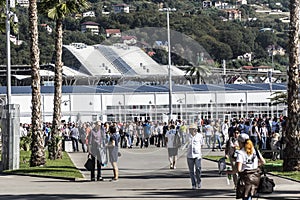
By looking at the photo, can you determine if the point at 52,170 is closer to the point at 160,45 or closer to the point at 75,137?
the point at 160,45

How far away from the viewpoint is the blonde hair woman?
1296 centimetres

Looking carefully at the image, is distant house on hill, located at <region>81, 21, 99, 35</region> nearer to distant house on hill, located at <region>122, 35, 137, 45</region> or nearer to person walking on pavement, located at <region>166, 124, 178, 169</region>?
distant house on hill, located at <region>122, 35, 137, 45</region>

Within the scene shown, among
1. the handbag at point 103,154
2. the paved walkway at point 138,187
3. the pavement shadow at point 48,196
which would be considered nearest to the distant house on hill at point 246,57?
the paved walkway at point 138,187

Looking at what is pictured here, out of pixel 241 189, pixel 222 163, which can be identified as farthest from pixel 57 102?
pixel 241 189

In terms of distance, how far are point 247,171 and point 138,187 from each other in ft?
22.8

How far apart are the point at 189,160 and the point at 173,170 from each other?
632 centimetres

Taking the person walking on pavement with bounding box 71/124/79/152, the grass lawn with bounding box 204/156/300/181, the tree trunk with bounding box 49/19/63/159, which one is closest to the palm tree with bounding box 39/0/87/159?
the tree trunk with bounding box 49/19/63/159

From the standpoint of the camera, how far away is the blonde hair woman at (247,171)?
13.0 meters

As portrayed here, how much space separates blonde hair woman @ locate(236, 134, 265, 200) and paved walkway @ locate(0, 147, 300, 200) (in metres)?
3.38

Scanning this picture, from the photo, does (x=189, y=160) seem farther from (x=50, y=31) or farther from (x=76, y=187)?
(x=50, y=31)

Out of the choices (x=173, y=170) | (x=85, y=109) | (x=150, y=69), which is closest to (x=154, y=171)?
(x=173, y=170)

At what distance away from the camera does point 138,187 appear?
1959 centimetres

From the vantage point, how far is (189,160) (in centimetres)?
1889

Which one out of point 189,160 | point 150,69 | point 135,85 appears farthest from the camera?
point 150,69
